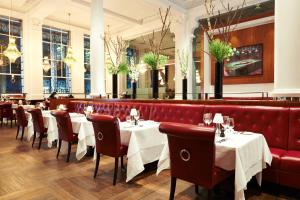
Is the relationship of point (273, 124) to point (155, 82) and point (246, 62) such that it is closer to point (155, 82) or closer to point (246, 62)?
point (155, 82)

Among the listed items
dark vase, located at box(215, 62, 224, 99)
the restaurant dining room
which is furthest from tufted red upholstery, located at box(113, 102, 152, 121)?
dark vase, located at box(215, 62, 224, 99)

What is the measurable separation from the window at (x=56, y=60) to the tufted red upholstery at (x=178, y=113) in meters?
8.47

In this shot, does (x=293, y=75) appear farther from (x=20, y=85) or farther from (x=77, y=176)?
(x=20, y=85)

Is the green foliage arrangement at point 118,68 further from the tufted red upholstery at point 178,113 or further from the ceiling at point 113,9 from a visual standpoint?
the ceiling at point 113,9

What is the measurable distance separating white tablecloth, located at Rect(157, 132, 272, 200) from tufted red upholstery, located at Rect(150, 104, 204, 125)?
1.23 m

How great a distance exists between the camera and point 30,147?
197 inches

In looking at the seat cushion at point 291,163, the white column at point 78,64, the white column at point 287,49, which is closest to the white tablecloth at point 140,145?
the seat cushion at point 291,163

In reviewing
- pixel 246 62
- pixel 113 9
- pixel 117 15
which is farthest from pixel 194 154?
pixel 117 15

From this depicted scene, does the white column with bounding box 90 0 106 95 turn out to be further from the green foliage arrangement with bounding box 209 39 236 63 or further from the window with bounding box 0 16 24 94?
the window with bounding box 0 16 24 94

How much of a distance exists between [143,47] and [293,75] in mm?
12525

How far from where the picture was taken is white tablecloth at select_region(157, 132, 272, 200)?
1.97 m

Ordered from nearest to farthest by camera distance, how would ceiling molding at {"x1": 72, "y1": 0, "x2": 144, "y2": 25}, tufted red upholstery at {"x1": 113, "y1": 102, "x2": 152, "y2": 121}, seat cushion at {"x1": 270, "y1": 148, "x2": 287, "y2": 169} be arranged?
seat cushion at {"x1": 270, "y1": 148, "x2": 287, "y2": 169} → tufted red upholstery at {"x1": 113, "y1": 102, "x2": 152, "y2": 121} → ceiling molding at {"x1": 72, "y1": 0, "x2": 144, "y2": 25}

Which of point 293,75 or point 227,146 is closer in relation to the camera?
point 227,146

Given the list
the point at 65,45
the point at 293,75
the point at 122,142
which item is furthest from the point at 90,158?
the point at 65,45
